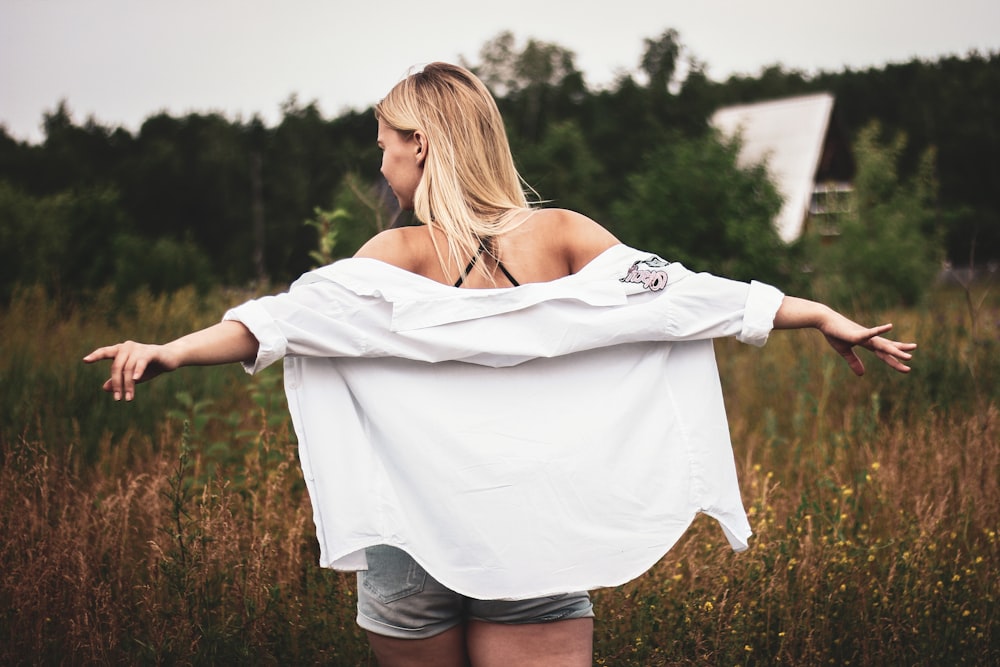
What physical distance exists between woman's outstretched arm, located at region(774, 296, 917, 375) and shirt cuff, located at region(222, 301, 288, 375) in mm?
1136

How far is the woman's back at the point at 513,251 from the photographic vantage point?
1.97m

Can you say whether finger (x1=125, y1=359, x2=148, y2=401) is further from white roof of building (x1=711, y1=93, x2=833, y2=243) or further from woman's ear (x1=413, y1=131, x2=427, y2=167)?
white roof of building (x1=711, y1=93, x2=833, y2=243)

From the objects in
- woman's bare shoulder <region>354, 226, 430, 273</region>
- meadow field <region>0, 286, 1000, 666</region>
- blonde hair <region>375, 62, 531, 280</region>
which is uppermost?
blonde hair <region>375, 62, 531, 280</region>

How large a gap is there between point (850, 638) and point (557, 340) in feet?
7.49

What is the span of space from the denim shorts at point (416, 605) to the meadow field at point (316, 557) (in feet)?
3.12

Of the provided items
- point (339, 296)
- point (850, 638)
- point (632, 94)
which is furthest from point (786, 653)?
point (632, 94)

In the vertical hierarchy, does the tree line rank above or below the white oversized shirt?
above

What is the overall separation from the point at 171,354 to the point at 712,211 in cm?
1715

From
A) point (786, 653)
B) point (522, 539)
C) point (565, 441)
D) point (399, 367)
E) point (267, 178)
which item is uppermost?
point (267, 178)

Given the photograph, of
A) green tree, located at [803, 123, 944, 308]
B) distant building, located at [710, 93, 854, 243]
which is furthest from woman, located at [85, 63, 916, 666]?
distant building, located at [710, 93, 854, 243]

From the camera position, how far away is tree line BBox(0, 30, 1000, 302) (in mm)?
10695

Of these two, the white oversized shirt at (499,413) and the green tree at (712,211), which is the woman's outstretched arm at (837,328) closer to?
the white oversized shirt at (499,413)

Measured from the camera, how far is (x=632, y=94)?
32.2 meters

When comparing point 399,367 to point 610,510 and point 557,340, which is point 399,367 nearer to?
point 557,340
